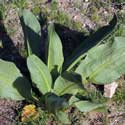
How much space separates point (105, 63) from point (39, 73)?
512 millimetres

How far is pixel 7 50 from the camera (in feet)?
13.4

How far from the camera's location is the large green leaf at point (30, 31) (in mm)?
3418

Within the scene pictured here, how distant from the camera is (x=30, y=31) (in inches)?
137

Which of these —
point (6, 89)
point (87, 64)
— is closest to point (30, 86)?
point (6, 89)

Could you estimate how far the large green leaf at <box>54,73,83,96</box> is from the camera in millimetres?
2906

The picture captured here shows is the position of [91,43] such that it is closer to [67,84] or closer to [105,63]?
[105,63]

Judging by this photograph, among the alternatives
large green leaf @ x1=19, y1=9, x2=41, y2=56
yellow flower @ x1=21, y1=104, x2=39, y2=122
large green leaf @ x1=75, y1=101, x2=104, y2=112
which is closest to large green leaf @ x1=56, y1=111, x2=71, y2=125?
large green leaf @ x1=75, y1=101, x2=104, y2=112

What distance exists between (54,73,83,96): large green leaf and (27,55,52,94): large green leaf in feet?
0.26

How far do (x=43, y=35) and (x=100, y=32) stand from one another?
94 centimetres

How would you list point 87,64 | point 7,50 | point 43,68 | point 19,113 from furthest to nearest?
point 7,50 < point 19,113 < point 87,64 < point 43,68

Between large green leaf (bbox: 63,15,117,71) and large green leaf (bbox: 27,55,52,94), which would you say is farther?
large green leaf (bbox: 63,15,117,71)

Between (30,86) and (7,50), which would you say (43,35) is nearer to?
(7,50)

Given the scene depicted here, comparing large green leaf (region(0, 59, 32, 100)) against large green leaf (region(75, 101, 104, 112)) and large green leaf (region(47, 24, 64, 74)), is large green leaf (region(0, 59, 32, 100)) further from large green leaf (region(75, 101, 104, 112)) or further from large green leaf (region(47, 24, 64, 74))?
large green leaf (region(75, 101, 104, 112))

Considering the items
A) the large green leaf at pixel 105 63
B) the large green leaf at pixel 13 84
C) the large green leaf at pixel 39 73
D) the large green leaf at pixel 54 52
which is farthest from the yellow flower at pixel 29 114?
the large green leaf at pixel 105 63
